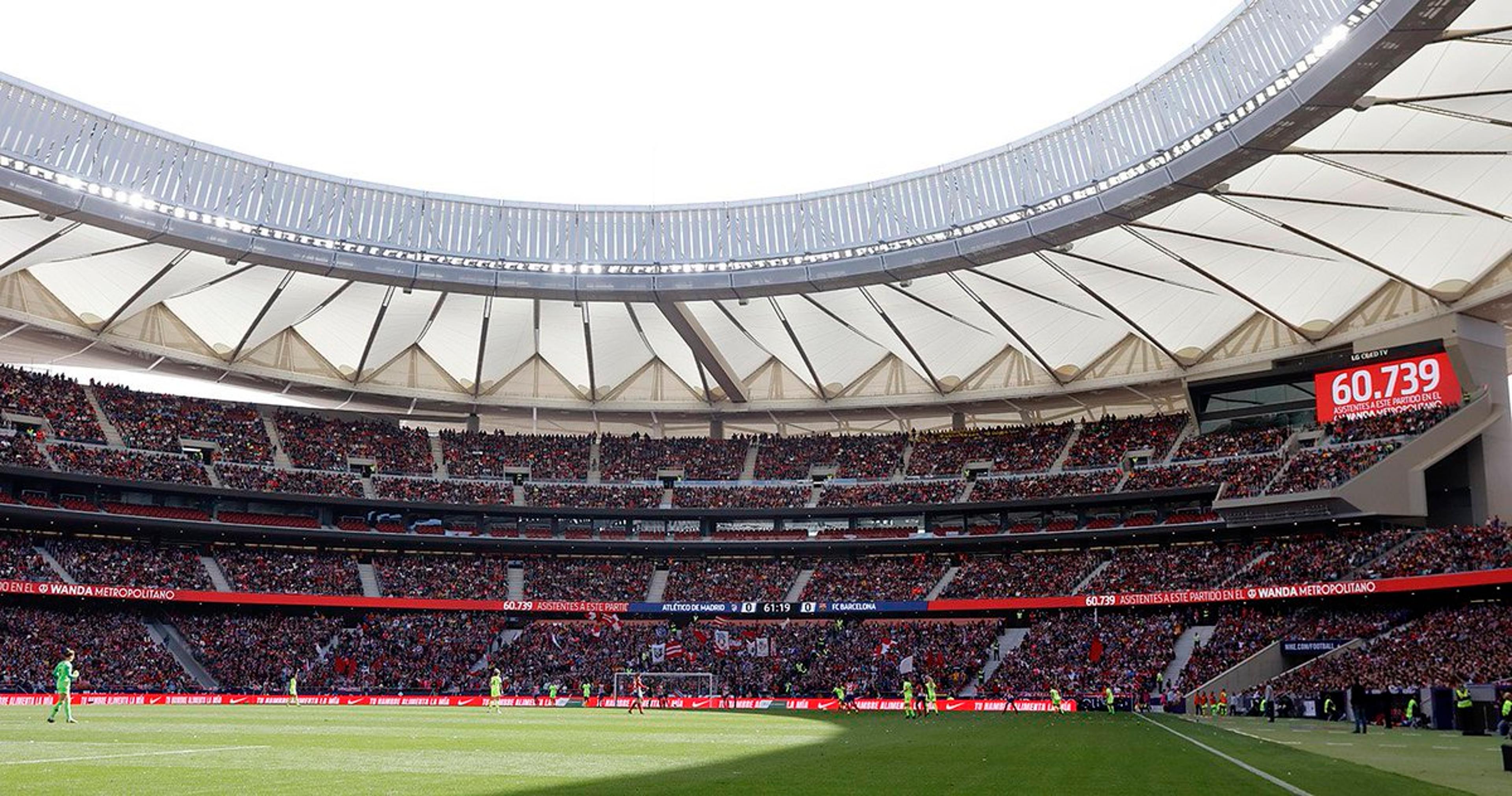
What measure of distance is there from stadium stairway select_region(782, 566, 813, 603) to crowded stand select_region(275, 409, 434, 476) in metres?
21.6

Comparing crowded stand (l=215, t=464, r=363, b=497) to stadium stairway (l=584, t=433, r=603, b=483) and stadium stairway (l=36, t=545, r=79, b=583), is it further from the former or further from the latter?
stadium stairway (l=584, t=433, r=603, b=483)

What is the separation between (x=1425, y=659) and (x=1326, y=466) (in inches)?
497

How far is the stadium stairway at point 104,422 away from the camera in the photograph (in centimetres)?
6162

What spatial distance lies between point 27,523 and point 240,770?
52.1 metres

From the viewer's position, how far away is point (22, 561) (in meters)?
55.1

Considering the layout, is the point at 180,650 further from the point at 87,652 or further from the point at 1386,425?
the point at 1386,425

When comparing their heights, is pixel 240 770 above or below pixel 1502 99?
below

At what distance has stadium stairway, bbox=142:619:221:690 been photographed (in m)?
56.0

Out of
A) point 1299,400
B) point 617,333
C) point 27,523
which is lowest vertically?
point 27,523

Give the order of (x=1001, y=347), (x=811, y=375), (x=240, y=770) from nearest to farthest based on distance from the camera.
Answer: (x=240, y=770) → (x=1001, y=347) → (x=811, y=375)

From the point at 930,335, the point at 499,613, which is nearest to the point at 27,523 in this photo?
the point at 499,613

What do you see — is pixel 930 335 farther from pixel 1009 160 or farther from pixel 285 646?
pixel 285 646

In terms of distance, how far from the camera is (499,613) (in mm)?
65625

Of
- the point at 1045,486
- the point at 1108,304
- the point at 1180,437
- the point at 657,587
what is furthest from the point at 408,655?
the point at 1180,437
